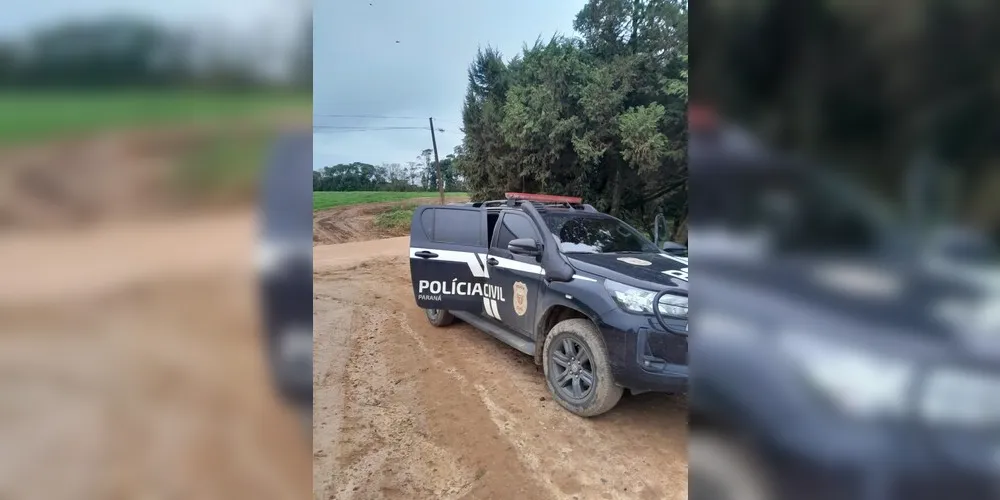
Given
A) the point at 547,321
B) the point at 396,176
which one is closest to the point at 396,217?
the point at 396,176

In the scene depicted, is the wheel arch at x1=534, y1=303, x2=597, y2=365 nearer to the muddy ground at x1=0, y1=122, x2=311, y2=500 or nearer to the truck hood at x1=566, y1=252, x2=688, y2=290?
the truck hood at x1=566, y1=252, x2=688, y2=290

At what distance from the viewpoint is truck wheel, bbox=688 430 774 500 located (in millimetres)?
1067

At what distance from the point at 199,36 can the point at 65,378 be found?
0.91 meters

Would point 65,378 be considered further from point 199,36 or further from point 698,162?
point 698,162

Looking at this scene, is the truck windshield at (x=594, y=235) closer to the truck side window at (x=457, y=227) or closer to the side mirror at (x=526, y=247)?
the side mirror at (x=526, y=247)

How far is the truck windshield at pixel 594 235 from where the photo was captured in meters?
3.05

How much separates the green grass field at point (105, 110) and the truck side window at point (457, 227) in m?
2.68

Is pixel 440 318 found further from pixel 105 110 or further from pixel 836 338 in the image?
pixel 836 338

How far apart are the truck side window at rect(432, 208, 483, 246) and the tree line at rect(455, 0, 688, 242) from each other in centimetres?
52

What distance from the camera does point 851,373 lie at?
1035mm

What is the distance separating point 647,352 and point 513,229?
1.52 meters

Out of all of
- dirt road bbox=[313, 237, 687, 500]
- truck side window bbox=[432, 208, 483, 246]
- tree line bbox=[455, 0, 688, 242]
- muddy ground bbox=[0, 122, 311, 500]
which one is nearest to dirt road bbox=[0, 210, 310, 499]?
muddy ground bbox=[0, 122, 311, 500]

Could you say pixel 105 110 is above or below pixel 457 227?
above

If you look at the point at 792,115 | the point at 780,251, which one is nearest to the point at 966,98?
the point at 792,115
